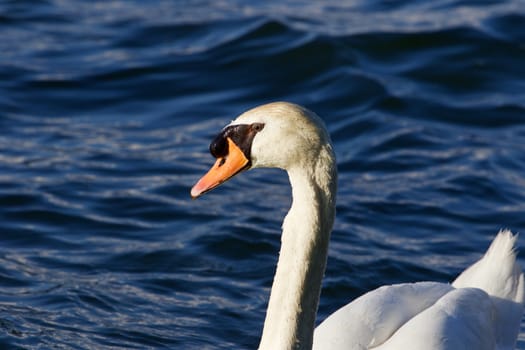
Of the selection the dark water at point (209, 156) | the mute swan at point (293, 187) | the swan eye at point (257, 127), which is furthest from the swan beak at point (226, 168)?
the dark water at point (209, 156)

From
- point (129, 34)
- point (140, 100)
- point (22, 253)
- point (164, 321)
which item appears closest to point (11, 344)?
point (164, 321)

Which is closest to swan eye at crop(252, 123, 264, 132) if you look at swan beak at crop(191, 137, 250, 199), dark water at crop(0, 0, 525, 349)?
swan beak at crop(191, 137, 250, 199)

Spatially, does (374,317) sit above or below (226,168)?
below

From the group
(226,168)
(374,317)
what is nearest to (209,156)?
(374,317)

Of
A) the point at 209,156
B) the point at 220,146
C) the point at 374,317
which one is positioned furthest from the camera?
the point at 209,156

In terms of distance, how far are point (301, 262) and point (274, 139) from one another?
489 millimetres

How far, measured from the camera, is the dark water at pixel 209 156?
7301mm

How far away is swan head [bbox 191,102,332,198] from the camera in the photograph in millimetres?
4355

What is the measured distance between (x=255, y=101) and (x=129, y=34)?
2097 millimetres

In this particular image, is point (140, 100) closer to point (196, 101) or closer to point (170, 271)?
point (196, 101)

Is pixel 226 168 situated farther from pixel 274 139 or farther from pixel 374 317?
pixel 374 317

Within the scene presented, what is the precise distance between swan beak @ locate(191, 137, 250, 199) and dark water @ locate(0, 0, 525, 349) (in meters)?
2.19

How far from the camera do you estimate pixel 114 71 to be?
37.7 ft

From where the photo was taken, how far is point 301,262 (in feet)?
14.9
